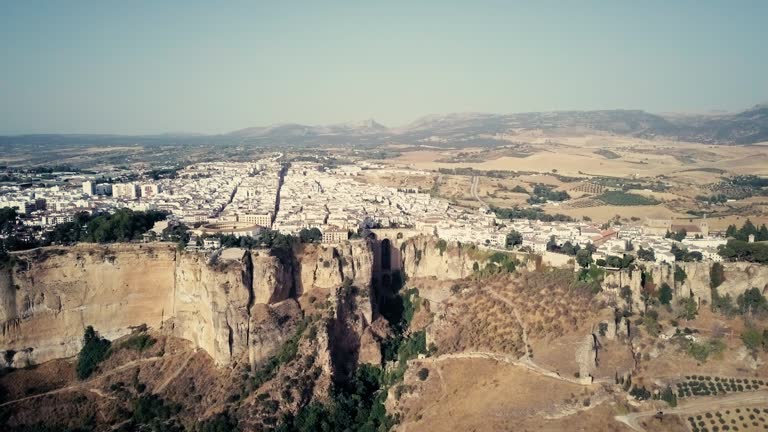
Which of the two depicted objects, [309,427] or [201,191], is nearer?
[309,427]

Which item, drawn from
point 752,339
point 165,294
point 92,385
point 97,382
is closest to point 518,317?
point 752,339

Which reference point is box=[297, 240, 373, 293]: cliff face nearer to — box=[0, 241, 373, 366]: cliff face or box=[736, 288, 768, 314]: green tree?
box=[0, 241, 373, 366]: cliff face

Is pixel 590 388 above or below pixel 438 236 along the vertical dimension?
below

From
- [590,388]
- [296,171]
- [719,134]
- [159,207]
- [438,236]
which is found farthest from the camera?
[719,134]

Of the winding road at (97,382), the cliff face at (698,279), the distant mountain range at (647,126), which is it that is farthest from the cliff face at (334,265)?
the distant mountain range at (647,126)

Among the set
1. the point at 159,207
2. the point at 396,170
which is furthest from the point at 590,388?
the point at 396,170

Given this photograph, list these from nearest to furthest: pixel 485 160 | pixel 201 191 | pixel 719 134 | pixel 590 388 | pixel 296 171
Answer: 1. pixel 590 388
2. pixel 201 191
3. pixel 296 171
4. pixel 485 160
5. pixel 719 134

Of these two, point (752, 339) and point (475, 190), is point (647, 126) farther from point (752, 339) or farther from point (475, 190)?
point (752, 339)

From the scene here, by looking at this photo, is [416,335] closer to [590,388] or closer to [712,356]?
[590,388]
